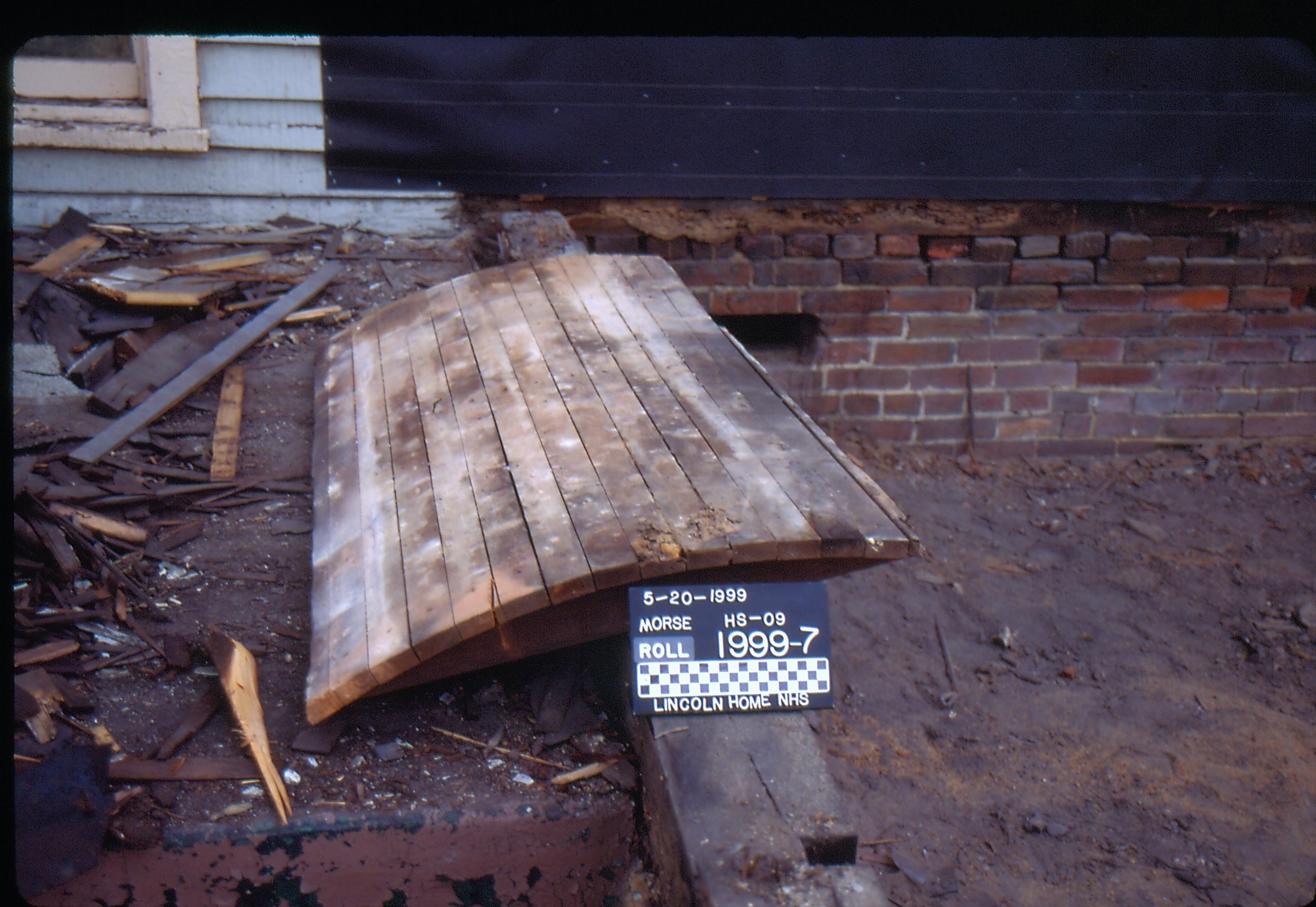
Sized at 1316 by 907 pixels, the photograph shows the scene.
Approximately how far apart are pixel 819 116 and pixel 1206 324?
7.29 ft

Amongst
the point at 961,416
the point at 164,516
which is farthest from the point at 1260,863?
the point at 164,516

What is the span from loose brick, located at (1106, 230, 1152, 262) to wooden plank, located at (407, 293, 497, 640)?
3272 millimetres

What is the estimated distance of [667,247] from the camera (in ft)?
14.6

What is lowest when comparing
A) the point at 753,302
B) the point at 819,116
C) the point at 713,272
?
the point at 753,302

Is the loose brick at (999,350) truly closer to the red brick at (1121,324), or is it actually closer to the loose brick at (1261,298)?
the red brick at (1121,324)

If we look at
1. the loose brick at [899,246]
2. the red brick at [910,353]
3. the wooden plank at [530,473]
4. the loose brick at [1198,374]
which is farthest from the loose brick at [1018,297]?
the wooden plank at [530,473]

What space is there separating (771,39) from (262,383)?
2.52 metres

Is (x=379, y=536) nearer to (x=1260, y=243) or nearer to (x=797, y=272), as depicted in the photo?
(x=797, y=272)

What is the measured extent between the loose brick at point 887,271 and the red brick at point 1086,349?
747 mm

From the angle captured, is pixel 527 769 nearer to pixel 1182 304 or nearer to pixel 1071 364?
pixel 1071 364

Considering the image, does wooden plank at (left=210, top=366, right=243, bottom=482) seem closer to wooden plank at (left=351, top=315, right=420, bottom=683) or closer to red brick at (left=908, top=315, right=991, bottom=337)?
wooden plank at (left=351, top=315, right=420, bottom=683)

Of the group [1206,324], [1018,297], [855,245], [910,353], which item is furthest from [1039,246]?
[1206,324]

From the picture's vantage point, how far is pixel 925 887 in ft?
8.49

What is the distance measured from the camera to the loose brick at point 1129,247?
181 inches
